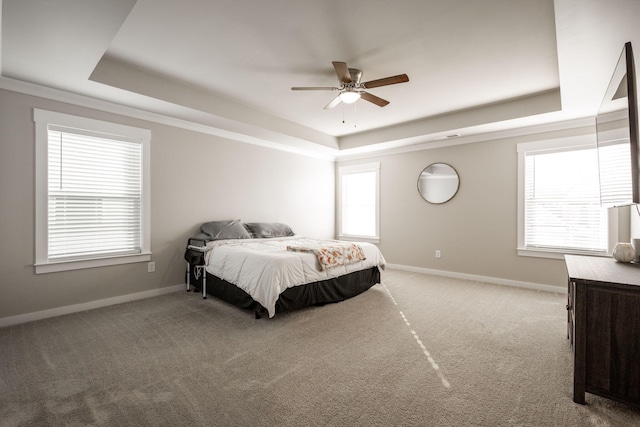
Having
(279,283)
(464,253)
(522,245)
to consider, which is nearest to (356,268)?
(279,283)

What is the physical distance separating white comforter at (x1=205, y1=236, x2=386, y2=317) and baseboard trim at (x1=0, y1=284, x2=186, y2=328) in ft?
2.57

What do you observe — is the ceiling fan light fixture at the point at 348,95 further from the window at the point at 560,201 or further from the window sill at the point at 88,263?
the window sill at the point at 88,263

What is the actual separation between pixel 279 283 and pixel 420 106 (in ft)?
10.3

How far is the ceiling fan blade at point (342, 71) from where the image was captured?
2.66m

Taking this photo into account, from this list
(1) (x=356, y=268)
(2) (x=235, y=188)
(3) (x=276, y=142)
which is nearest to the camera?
(1) (x=356, y=268)

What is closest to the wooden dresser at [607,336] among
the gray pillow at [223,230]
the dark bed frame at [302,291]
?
the dark bed frame at [302,291]

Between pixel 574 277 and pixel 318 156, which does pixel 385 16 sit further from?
pixel 318 156

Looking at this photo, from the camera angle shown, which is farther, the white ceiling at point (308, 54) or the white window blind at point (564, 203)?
the white window blind at point (564, 203)

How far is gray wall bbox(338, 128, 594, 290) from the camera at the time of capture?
4.55m

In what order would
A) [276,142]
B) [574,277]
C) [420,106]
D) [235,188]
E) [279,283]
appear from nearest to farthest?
1. [574,277]
2. [279,283]
3. [420,106]
4. [235,188]
5. [276,142]

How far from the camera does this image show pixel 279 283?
120 inches

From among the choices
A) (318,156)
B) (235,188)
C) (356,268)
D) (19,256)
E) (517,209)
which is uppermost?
(318,156)

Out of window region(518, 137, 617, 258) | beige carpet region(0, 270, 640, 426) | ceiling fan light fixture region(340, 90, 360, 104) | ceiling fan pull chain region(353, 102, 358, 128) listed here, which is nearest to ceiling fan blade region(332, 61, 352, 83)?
ceiling fan light fixture region(340, 90, 360, 104)

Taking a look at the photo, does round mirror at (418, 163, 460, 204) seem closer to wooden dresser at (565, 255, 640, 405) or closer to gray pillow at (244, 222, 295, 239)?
gray pillow at (244, 222, 295, 239)
